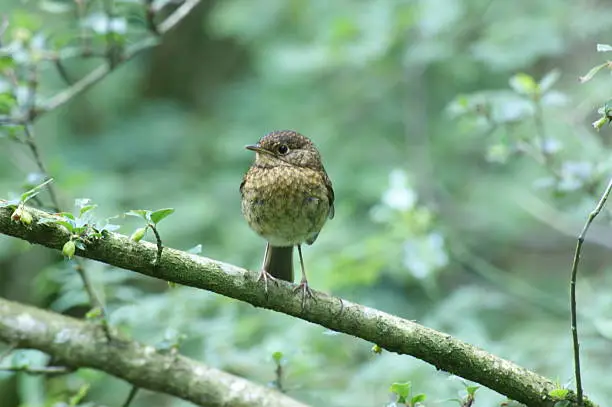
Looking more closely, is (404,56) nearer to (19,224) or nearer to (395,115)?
(395,115)

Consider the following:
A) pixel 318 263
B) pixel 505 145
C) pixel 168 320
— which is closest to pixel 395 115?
pixel 318 263

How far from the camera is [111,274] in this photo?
3846 millimetres

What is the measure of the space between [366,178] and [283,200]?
2133 mm

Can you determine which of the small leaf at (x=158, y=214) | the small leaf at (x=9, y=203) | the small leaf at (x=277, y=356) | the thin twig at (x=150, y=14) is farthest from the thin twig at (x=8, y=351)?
the thin twig at (x=150, y=14)

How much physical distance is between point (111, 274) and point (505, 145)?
1929mm

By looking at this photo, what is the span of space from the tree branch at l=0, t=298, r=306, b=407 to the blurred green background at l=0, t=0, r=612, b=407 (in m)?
0.13

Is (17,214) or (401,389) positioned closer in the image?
(17,214)

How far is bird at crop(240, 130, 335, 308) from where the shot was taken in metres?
3.72

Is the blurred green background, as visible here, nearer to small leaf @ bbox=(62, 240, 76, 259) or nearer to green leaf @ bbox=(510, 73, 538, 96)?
green leaf @ bbox=(510, 73, 538, 96)

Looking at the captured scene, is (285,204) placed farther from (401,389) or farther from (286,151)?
(401,389)

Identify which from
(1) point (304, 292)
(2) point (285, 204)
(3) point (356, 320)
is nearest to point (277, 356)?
(1) point (304, 292)

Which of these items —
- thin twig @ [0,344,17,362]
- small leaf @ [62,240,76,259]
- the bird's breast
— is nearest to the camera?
small leaf @ [62,240,76,259]

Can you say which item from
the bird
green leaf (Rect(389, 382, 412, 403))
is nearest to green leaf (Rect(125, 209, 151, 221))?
green leaf (Rect(389, 382, 412, 403))

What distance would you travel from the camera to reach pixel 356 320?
265 cm
